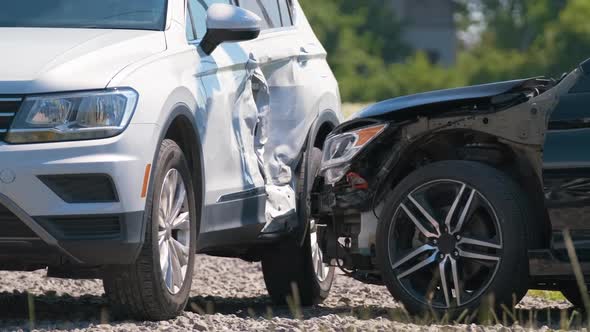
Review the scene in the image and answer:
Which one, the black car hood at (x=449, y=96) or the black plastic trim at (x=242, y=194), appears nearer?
the black car hood at (x=449, y=96)

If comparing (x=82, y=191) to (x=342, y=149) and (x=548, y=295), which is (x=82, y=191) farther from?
(x=548, y=295)

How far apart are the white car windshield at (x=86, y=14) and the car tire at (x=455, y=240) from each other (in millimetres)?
1530

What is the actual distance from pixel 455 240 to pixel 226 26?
1566 mm

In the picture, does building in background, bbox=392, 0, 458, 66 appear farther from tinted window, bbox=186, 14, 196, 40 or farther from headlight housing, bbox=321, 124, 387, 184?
tinted window, bbox=186, 14, 196, 40

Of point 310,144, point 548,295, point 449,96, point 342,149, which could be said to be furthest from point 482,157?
point 548,295

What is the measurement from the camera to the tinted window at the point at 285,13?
9.79m

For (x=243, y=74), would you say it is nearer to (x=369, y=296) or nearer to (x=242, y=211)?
(x=242, y=211)

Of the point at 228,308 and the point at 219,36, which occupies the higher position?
the point at 219,36

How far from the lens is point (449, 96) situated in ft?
25.0

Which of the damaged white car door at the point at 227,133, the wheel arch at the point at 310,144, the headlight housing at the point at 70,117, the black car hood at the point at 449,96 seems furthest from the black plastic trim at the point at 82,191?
the wheel arch at the point at 310,144

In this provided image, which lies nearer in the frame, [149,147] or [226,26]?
[149,147]

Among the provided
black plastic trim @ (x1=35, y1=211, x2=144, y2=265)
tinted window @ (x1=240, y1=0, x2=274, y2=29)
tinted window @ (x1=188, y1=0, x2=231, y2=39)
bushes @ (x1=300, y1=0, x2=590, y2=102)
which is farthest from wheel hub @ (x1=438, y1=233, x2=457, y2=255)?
bushes @ (x1=300, y1=0, x2=590, y2=102)

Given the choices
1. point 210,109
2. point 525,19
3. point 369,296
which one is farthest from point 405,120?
point 525,19

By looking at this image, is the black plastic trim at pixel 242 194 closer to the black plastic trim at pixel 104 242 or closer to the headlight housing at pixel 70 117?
the black plastic trim at pixel 104 242
